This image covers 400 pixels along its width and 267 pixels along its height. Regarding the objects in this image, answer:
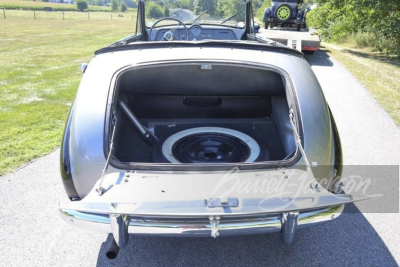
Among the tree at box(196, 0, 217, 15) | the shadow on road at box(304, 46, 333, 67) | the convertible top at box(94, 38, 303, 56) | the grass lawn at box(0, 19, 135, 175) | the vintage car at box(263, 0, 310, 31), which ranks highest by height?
the vintage car at box(263, 0, 310, 31)

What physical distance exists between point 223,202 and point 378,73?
322 inches

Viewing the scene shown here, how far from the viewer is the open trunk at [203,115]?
2732 millimetres

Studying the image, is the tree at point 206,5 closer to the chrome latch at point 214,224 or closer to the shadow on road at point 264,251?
the shadow on road at point 264,251

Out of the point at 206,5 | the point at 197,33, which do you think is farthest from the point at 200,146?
the point at 206,5

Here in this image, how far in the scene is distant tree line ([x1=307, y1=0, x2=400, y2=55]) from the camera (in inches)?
412

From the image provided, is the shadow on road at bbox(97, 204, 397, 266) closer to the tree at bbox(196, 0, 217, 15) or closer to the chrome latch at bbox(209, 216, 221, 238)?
the chrome latch at bbox(209, 216, 221, 238)

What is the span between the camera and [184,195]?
1.77m

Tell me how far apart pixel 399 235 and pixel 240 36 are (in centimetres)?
340

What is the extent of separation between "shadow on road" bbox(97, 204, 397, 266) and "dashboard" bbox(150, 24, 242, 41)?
3.12 meters

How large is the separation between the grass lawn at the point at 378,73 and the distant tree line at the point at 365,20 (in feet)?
1.96

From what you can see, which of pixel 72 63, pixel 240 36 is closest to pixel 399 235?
pixel 240 36

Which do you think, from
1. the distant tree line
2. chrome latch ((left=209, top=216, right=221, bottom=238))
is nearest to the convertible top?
chrome latch ((left=209, top=216, right=221, bottom=238))

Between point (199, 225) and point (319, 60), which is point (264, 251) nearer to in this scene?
point (199, 225)

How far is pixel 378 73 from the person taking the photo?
8.37 m
